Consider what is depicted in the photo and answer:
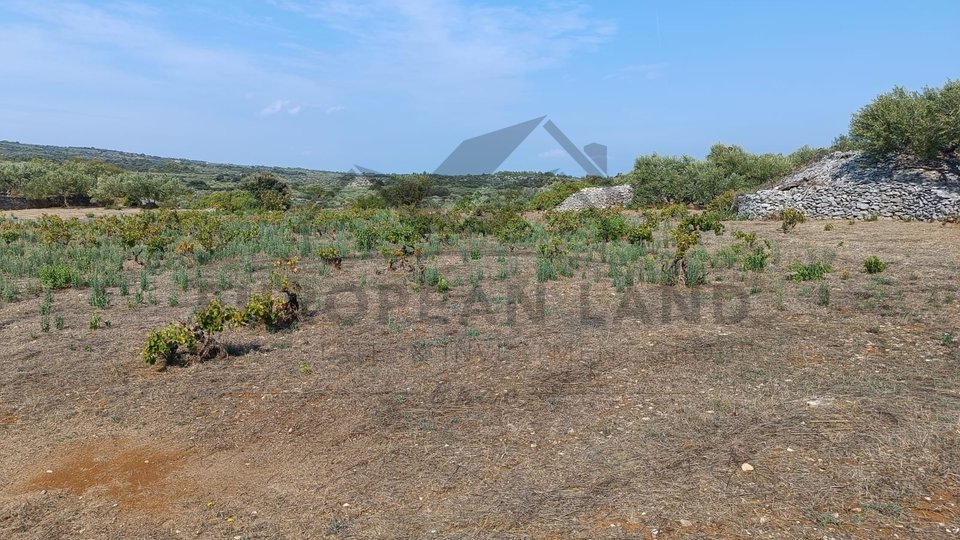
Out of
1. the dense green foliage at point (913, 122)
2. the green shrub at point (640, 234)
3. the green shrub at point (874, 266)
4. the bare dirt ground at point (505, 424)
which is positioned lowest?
the bare dirt ground at point (505, 424)

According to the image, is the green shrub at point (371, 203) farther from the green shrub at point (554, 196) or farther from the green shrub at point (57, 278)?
the green shrub at point (57, 278)

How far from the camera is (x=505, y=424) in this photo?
5.16m

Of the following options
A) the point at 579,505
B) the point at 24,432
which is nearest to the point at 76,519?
the point at 24,432

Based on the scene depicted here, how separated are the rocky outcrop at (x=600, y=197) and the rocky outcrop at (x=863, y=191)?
731 cm

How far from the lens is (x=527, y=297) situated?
9.39 meters

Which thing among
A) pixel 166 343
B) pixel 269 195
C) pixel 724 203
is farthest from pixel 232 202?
pixel 166 343

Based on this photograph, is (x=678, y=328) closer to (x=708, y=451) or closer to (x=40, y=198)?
(x=708, y=451)

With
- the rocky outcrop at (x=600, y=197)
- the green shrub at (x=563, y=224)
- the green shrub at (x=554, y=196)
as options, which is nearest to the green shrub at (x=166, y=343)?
the green shrub at (x=563, y=224)

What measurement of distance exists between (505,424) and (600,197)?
25.5m

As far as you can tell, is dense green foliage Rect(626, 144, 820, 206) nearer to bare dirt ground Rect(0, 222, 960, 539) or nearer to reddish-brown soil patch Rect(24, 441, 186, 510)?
bare dirt ground Rect(0, 222, 960, 539)

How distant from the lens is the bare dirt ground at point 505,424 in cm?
385

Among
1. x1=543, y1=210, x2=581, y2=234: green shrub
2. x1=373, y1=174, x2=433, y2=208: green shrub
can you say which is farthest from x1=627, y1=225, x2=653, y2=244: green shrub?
x1=373, y1=174, x2=433, y2=208: green shrub

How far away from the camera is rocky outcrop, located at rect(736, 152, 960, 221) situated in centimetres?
1845

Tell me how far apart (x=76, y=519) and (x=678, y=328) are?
6075 mm
